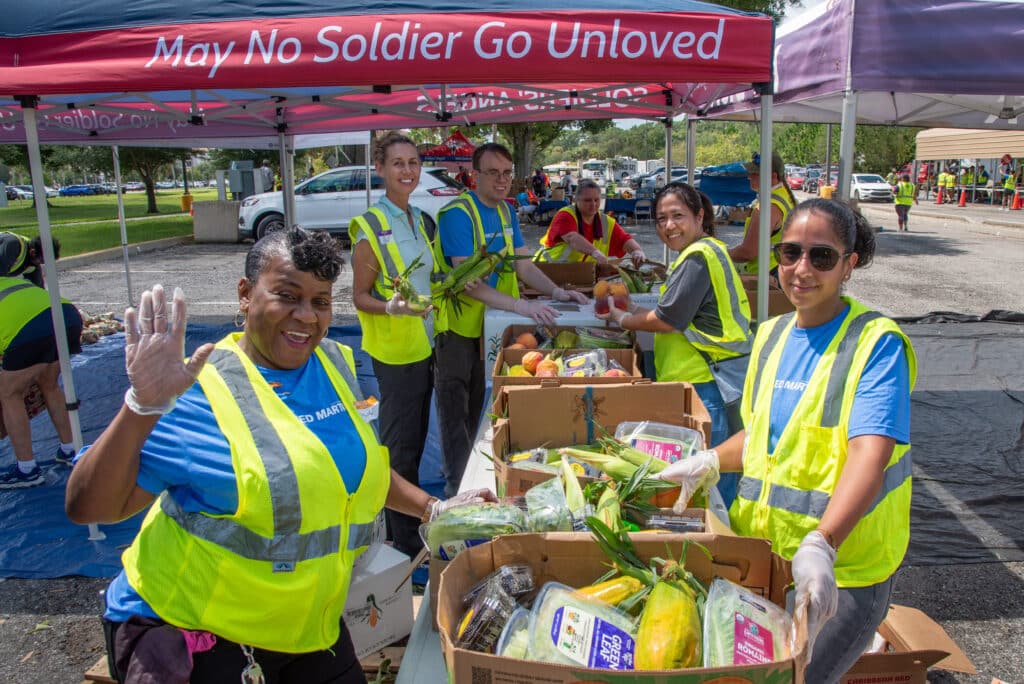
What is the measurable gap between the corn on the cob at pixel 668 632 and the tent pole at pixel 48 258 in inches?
146

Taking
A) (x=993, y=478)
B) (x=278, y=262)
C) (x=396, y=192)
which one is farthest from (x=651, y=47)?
(x=993, y=478)

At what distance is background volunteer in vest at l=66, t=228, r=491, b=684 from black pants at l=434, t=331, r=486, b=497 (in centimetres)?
229

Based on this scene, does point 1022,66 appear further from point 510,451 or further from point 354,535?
point 354,535

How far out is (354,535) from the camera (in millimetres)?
1835

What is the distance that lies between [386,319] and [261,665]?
7.31 feet

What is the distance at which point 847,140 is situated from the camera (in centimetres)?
411

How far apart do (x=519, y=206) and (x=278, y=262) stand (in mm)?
23094

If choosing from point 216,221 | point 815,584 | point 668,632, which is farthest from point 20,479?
point 216,221

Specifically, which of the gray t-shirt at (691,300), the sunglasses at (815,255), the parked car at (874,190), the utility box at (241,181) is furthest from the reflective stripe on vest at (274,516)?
the parked car at (874,190)

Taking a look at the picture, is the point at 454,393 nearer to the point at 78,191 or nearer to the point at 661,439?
the point at 661,439

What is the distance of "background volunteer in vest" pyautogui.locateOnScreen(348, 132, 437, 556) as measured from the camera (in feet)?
12.4

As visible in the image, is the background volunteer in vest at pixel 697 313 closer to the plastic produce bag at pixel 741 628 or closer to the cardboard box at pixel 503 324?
the cardboard box at pixel 503 324

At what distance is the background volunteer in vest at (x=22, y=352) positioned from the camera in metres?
4.95

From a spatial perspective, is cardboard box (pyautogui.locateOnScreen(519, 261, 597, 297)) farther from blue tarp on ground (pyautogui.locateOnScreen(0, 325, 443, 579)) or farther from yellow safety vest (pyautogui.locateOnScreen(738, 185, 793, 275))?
blue tarp on ground (pyautogui.locateOnScreen(0, 325, 443, 579))
